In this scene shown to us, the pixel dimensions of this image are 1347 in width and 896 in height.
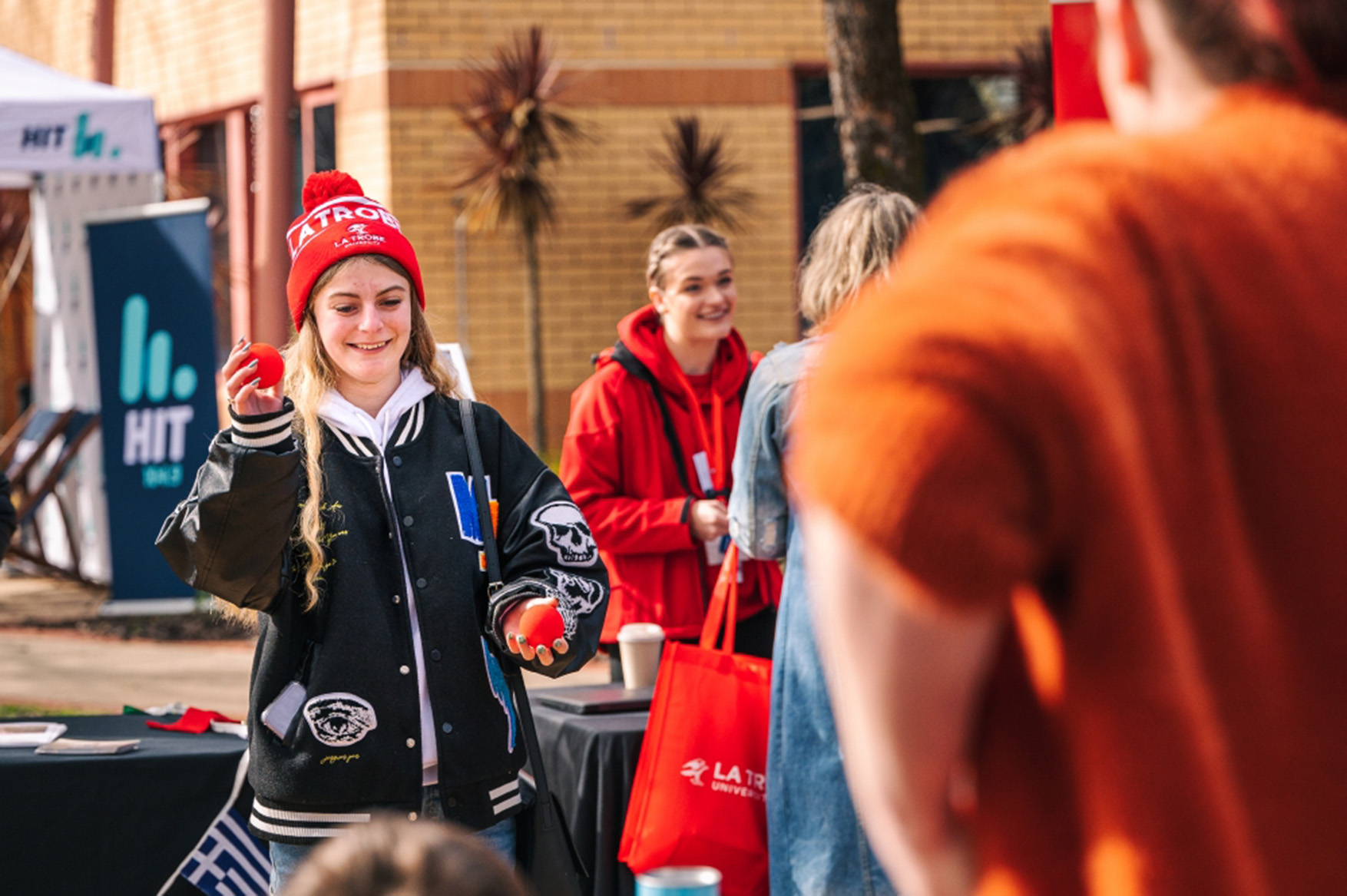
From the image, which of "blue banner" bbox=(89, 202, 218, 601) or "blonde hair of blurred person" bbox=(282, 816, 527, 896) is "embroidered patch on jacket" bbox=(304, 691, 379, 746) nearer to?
"blonde hair of blurred person" bbox=(282, 816, 527, 896)

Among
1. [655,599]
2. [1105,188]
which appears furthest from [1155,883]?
[655,599]

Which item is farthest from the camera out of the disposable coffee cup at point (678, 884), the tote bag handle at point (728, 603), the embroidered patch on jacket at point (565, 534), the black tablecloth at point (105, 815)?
the tote bag handle at point (728, 603)

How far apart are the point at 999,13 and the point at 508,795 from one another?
12390mm

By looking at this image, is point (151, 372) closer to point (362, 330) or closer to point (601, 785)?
point (601, 785)

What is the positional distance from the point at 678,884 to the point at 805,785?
4.65 feet

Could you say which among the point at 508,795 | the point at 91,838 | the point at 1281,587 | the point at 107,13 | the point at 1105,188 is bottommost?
the point at 91,838

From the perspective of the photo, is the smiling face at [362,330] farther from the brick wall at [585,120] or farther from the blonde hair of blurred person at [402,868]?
the brick wall at [585,120]

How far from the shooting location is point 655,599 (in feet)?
14.4

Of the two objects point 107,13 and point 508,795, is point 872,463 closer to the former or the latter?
point 508,795

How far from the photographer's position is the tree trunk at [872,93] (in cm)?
751

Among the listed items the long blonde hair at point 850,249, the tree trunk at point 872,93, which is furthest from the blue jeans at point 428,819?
the tree trunk at point 872,93

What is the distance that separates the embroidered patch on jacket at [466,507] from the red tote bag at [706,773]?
0.75 meters

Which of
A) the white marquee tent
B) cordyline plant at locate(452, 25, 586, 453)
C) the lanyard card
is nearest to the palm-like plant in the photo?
cordyline plant at locate(452, 25, 586, 453)

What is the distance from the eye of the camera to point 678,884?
168 centimetres
